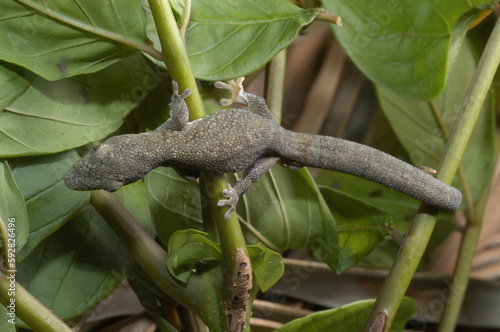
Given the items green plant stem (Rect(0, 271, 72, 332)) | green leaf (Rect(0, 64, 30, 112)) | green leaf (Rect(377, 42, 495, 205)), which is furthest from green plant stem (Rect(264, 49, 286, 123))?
green plant stem (Rect(0, 271, 72, 332))

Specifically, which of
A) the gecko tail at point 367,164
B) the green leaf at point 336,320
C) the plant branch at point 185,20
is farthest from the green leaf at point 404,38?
the green leaf at point 336,320

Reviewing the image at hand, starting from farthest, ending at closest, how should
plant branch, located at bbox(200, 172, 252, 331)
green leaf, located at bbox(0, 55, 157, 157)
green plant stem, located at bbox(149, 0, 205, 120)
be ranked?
green leaf, located at bbox(0, 55, 157, 157) < plant branch, located at bbox(200, 172, 252, 331) < green plant stem, located at bbox(149, 0, 205, 120)

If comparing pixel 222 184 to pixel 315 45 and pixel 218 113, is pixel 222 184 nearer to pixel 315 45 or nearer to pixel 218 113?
pixel 218 113

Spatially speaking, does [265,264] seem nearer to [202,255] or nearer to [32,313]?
[202,255]

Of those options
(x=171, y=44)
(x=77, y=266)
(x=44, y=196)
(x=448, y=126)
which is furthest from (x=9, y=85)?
(x=448, y=126)

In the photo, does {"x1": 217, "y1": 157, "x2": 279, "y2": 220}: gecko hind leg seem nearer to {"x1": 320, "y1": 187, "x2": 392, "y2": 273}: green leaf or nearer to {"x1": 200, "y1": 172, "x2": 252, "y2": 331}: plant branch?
{"x1": 200, "y1": 172, "x2": 252, "y2": 331}: plant branch
